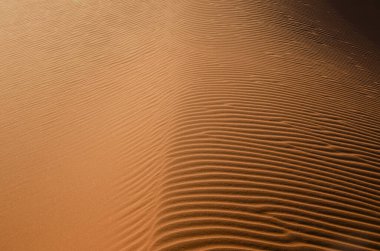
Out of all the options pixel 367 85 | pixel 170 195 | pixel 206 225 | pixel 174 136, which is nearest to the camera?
pixel 206 225

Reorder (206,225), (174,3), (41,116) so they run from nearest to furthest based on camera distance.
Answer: (206,225) → (41,116) → (174,3)

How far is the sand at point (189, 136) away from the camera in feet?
10.2

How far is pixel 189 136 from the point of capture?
396cm

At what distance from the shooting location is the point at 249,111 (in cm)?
450

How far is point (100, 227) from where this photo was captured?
3.38 meters

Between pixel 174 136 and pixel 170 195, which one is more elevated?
pixel 174 136

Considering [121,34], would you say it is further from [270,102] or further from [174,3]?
[270,102]

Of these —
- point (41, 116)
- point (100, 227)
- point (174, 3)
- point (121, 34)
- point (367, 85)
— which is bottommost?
point (100, 227)

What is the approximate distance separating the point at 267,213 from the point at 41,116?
4344mm

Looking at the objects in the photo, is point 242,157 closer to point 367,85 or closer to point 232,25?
point 367,85

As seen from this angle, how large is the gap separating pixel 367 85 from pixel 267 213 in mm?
4601

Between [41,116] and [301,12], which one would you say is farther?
[301,12]

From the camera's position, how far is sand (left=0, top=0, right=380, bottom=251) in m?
3.11

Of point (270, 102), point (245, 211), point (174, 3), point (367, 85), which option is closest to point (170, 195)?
point (245, 211)
